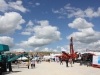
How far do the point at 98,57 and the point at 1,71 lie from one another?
64.6 feet

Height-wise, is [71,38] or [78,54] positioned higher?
[71,38]

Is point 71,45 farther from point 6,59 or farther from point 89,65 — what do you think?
point 6,59

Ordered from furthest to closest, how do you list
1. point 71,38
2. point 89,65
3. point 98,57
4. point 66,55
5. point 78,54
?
point 71,38
point 78,54
point 66,55
point 89,65
point 98,57

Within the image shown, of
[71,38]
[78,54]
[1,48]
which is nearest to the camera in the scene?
[1,48]

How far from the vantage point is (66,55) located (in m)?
71.0

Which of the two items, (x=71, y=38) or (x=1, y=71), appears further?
(x=71, y=38)

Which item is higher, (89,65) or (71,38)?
(71,38)

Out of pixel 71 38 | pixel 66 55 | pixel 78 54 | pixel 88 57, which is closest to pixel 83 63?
pixel 88 57

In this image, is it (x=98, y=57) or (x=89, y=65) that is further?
(x=89, y=65)

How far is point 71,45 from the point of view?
259 ft

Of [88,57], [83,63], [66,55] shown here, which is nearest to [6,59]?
[83,63]

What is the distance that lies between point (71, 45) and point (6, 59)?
165ft

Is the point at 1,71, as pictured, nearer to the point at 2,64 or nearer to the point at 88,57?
the point at 2,64

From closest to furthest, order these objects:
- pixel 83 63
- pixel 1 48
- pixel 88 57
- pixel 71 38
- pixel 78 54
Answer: pixel 1 48 < pixel 83 63 < pixel 88 57 < pixel 78 54 < pixel 71 38
